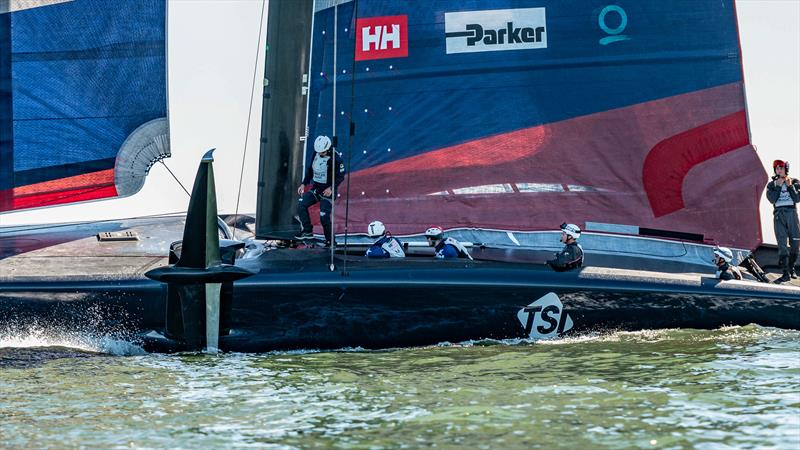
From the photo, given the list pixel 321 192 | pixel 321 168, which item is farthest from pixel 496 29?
pixel 321 192

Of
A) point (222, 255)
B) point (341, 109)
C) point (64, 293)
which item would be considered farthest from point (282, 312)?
point (341, 109)

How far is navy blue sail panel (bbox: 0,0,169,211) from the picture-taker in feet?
32.6

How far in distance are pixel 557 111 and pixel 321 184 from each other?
1.99 meters

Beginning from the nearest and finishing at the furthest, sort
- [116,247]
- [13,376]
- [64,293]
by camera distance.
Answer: [13,376]
[64,293]
[116,247]

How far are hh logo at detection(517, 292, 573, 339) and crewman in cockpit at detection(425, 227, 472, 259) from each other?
2.78 ft

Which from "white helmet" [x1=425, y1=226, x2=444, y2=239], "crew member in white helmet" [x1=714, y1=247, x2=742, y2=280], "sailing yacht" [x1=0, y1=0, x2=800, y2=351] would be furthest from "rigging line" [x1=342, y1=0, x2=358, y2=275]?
"crew member in white helmet" [x1=714, y1=247, x2=742, y2=280]

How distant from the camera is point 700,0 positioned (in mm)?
10469

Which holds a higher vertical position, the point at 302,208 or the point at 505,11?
the point at 505,11

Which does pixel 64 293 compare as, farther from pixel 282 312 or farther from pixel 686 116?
pixel 686 116

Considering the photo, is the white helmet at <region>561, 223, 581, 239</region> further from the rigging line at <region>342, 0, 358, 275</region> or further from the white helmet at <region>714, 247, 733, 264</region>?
the rigging line at <region>342, 0, 358, 275</region>

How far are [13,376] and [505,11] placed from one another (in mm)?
4818

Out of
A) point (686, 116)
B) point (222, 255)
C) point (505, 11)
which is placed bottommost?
point (222, 255)

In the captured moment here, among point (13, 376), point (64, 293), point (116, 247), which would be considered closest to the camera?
point (13, 376)

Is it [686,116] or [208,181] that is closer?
[208,181]
